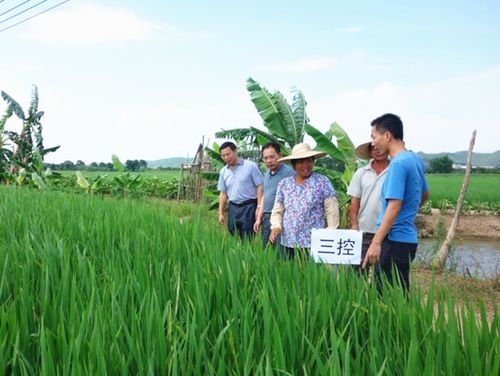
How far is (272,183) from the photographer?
4.04 m

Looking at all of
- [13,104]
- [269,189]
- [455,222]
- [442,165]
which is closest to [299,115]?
[455,222]

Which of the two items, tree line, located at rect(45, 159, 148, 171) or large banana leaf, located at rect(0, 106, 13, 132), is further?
tree line, located at rect(45, 159, 148, 171)

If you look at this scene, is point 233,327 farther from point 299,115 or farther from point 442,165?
point 442,165

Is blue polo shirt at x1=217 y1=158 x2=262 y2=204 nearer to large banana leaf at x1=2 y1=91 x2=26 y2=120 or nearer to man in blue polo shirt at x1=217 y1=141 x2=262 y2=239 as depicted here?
man in blue polo shirt at x1=217 y1=141 x2=262 y2=239

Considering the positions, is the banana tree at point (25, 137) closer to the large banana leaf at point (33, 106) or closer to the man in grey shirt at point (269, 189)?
the large banana leaf at point (33, 106)

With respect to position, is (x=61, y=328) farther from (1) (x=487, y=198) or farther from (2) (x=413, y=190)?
(1) (x=487, y=198)

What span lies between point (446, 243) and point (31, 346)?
577 centimetres

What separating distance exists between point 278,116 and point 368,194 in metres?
4.51

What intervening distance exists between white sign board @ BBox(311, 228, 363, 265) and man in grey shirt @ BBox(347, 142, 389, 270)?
0.52 metres

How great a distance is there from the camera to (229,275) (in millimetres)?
1662

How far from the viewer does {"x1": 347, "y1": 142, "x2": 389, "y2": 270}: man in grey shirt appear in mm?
3109

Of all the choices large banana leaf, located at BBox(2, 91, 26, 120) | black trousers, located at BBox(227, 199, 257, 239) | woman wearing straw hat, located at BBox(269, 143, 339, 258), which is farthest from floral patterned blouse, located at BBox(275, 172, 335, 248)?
large banana leaf, located at BBox(2, 91, 26, 120)

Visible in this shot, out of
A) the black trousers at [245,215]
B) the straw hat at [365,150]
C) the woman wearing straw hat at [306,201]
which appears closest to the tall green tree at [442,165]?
the black trousers at [245,215]

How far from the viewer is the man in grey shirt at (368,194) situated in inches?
122
